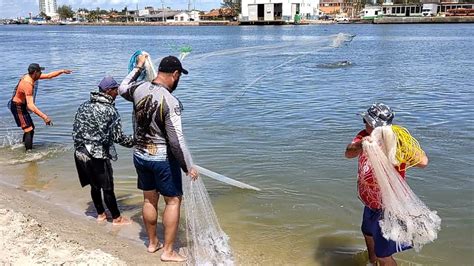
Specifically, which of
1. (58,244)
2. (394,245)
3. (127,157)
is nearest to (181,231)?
(58,244)

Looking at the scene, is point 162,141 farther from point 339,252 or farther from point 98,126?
point 339,252

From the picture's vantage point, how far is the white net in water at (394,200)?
354 cm

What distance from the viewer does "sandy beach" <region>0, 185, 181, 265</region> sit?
4301 millimetres

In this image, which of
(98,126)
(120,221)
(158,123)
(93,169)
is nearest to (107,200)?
(120,221)

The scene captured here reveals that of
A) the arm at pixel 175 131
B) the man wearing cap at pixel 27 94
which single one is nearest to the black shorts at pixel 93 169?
the arm at pixel 175 131

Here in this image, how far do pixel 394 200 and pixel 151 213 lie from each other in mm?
2319

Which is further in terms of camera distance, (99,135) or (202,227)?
(99,135)

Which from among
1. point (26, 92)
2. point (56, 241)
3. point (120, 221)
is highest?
point (26, 92)

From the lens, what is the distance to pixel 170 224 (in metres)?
4.55

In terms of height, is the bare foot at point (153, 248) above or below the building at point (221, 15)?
below

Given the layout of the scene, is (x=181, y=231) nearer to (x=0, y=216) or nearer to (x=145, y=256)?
(x=145, y=256)

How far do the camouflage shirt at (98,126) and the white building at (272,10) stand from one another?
121725 mm

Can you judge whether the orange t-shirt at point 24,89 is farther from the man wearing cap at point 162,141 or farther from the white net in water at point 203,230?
the white net in water at point 203,230

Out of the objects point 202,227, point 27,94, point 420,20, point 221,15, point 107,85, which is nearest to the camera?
point 202,227
